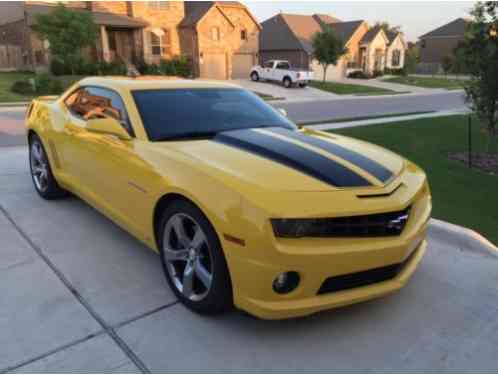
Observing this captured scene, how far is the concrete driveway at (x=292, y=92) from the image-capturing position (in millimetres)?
25038

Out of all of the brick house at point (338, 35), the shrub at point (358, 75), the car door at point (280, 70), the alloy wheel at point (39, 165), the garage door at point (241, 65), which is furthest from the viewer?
the shrub at point (358, 75)

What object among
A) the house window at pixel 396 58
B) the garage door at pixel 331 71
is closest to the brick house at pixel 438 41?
the house window at pixel 396 58

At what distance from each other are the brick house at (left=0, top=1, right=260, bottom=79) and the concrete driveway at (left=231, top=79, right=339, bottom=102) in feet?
17.1

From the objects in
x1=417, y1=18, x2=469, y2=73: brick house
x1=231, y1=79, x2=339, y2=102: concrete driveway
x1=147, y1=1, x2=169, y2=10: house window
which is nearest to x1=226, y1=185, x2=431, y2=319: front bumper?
x1=231, y1=79, x2=339, y2=102: concrete driveway

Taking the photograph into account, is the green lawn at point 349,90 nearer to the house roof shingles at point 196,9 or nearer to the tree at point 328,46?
the tree at point 328,46

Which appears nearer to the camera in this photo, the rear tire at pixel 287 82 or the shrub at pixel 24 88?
the shrub at pixel 24 88

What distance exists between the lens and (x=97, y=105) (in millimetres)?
4125

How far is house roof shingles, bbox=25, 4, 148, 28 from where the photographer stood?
2853 centimetres

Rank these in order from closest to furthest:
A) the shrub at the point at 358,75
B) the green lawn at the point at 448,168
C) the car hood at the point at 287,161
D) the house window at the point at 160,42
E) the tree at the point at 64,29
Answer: the car hood at the point at 287,161 → the green lawn at the point at 448,168 → the tree at the point at 64,29 → the house window at the point at 160,42 → the shrub at the point at 358,75

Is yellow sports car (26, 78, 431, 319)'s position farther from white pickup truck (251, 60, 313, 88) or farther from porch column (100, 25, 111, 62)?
porch column (100, 25, 111, 62)

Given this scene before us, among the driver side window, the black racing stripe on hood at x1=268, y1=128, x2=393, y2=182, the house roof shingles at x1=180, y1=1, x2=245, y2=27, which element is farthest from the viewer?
the house roof shingles at x1=180, y1=1, x2=245, y2=27

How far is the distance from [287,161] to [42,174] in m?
3.43

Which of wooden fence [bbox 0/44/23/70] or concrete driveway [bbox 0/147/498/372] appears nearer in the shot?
concrete driveway [bbox 0/147/498/372]

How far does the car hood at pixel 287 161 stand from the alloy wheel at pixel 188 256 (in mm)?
420
